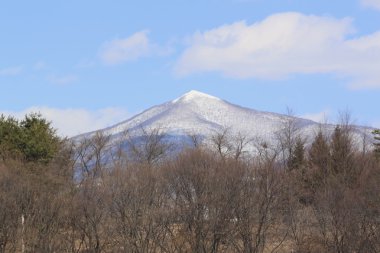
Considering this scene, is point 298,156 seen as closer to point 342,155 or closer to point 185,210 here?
point 342,155

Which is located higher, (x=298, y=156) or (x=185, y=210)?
(x=298, y=156)

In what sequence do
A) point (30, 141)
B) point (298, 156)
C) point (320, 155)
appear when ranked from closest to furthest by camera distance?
point (30, 141)
point (320, 155)
point (298, 156)

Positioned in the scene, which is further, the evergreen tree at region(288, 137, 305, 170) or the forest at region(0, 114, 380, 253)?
the evergreen tree at region(288, 137, 305, 170)

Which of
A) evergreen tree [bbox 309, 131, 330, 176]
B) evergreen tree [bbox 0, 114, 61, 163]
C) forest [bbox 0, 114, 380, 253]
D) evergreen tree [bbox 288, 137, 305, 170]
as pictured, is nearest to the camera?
forest [bbox 0, 114, 380, 253]

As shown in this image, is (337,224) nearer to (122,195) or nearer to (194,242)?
(194,242)

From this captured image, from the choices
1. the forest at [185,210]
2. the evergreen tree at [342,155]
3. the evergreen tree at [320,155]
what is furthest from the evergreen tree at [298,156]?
the forest at [185,210]

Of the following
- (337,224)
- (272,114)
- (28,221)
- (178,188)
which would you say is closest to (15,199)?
(28,221)

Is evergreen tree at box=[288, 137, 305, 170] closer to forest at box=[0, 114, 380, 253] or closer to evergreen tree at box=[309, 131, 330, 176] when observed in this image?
evergreen tree at box=[309, 131, 330, 176]

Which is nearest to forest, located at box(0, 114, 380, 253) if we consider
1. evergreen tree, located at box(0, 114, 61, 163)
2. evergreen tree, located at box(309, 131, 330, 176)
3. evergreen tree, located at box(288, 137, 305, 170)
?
evergreen tree, located at box(0, 114, 61, 163)

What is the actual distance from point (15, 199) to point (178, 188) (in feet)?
28.4

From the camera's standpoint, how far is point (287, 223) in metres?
42.7

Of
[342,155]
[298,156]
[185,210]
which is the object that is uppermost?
[298,156]

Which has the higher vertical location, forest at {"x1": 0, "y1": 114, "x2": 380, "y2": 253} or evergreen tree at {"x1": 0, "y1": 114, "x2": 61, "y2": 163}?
evergreen tree at {"x1": 0, "y1": 114, "x2": 61, "y2": 163}

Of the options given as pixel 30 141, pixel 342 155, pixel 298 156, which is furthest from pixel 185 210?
pixel 298 156
